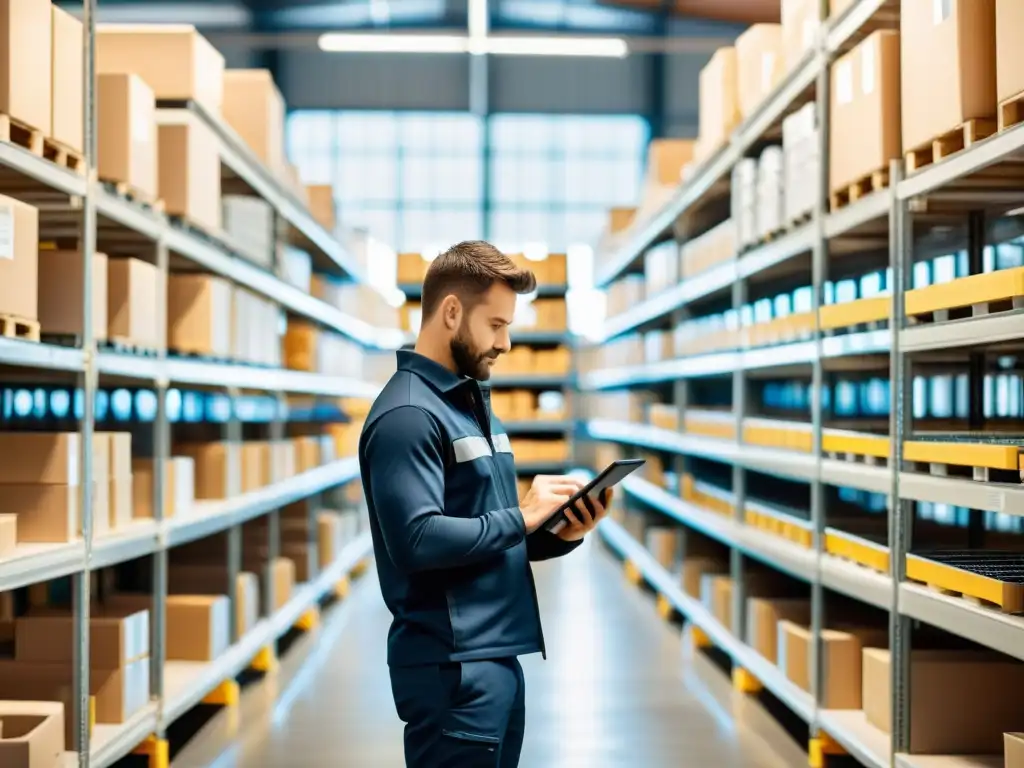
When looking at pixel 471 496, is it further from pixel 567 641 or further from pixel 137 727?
pixel 567 641

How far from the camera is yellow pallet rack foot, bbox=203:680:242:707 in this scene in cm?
548

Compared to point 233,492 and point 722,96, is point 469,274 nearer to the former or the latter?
point 233,492

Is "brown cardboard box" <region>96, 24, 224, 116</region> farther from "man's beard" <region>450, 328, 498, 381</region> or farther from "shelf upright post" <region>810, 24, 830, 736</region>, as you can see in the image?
"man's beard" <region>450, 328, 498, 381</region>

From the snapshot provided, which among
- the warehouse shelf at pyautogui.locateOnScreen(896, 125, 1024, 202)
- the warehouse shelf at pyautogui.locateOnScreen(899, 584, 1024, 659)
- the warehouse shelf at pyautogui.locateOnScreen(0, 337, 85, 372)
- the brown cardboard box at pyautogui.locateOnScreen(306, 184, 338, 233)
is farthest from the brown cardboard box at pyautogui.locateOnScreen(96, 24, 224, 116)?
the brown cardboard box at pyautogui.locateOnScreen(306, 184, 338, 233)

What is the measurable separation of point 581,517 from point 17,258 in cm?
200

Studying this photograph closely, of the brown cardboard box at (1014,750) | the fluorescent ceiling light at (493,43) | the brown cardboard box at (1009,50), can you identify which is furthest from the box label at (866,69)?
the fluorescent ceiling light at (493,43)

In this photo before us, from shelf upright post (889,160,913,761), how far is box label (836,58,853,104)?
0.55 metres

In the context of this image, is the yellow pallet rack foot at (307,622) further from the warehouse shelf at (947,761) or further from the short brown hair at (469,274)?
the short brown hair at (469,274)

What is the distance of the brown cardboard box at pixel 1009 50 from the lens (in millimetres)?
2932

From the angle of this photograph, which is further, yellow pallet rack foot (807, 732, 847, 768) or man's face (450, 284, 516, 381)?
yellow pallet rack foot (807, 732, 847, 768)

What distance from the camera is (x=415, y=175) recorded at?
18375 millimetres

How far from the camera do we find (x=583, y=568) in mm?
10688

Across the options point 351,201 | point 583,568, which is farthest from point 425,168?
point 583,568

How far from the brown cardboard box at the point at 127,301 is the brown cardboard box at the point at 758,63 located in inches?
A: 118
